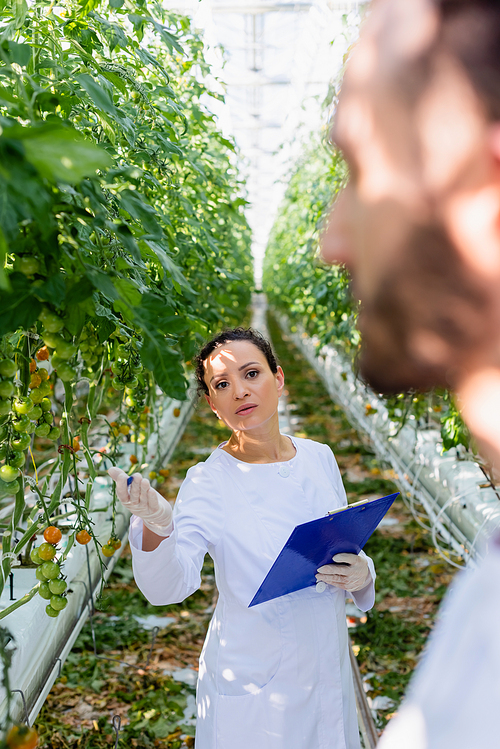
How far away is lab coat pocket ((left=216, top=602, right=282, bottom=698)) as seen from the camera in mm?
1332

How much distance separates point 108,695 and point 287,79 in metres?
10.5

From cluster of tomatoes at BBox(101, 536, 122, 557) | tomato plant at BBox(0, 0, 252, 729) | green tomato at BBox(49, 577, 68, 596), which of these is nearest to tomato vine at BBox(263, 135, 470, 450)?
tomato plant at BBox(0, 0, 252, 729)

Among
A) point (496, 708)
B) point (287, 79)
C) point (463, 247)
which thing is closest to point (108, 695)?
point (496, 708)

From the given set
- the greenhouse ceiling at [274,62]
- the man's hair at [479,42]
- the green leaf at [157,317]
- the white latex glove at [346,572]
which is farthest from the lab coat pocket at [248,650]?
the greenhouse ceiling at [274,62]

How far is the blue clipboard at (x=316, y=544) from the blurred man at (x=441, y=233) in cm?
67

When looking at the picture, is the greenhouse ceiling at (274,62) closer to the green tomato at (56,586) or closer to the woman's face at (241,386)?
the woman's face at (241,386)

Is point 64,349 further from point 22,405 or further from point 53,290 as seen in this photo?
point 22,405

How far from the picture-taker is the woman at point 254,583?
131 cm

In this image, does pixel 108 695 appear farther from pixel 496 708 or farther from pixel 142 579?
pixel 496 708

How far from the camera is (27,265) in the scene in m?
0.73

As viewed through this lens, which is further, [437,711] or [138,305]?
[138,305]

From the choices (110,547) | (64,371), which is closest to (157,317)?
(64,371)

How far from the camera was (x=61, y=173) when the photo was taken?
532 mm

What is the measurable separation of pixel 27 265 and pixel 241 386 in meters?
0.84
